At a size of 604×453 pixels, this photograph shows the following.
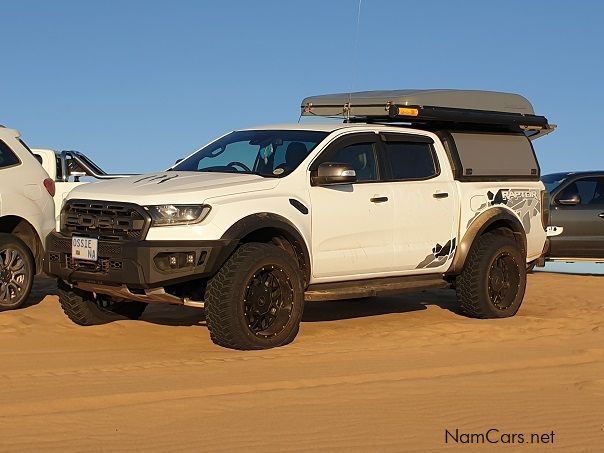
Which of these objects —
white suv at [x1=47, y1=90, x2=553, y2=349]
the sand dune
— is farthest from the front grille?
the sand dune

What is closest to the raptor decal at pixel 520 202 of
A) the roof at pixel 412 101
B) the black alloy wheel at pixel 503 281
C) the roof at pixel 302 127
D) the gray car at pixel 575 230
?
the black alloy wheel at pixel 503 281

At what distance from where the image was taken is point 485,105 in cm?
1134

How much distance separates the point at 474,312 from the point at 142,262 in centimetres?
406

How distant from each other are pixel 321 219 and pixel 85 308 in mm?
2213

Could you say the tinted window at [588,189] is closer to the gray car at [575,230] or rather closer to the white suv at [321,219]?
the gray car at [575,230]

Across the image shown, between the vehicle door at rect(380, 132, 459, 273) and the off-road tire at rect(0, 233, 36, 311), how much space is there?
3528 millimetres

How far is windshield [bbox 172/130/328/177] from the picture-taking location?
9367mm

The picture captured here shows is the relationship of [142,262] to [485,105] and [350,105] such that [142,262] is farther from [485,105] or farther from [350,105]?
[485,105]

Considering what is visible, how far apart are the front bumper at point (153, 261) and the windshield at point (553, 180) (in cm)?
913

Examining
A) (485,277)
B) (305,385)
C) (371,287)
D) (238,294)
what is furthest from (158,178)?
(485,277)

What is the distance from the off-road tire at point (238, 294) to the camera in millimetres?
8352

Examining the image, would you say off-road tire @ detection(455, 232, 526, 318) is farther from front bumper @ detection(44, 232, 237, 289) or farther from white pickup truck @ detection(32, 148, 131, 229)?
white pickup truck @ detection(32, 148, 131, 229)

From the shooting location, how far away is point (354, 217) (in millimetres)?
9445

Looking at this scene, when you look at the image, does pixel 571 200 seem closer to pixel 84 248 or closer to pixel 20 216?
pixel 20 216
